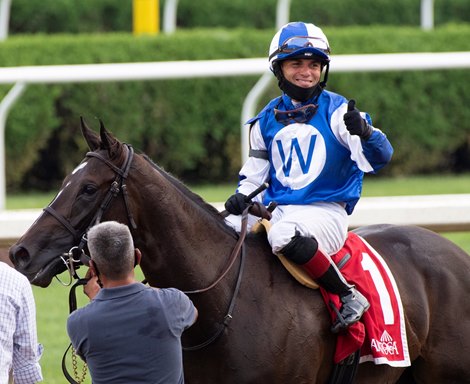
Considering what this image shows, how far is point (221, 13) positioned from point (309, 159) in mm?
15520

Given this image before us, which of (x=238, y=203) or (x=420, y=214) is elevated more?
(x=238, y=203)

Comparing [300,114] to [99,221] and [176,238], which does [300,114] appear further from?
[99,221]

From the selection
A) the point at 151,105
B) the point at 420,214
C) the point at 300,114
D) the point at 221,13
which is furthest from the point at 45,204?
the point at 221,13

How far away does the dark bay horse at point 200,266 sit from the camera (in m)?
5.14

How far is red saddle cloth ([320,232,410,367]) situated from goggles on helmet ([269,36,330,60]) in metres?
0.88

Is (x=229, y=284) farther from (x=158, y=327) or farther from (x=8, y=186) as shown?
(x=8, y=186)

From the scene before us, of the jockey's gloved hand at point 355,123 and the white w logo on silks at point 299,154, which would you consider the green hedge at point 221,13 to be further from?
the jockey's gloved hand at point 355,123

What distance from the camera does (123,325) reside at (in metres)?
4.29

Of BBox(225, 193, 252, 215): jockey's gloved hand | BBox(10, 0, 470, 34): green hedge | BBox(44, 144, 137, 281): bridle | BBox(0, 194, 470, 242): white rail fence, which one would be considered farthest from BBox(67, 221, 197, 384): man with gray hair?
BBox(10, 0, 470, 34): green hedge

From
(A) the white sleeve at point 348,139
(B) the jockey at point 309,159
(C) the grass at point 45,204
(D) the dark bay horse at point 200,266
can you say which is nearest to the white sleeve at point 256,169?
(B) the jockey at point 309,159

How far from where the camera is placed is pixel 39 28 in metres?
20.2

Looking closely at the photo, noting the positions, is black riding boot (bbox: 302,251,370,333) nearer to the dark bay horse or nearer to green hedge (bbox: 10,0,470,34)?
the dark bay horse

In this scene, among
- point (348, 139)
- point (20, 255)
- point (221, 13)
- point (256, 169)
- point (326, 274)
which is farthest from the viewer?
point (221, 13)

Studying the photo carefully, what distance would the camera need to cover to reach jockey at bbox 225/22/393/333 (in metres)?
5.58
